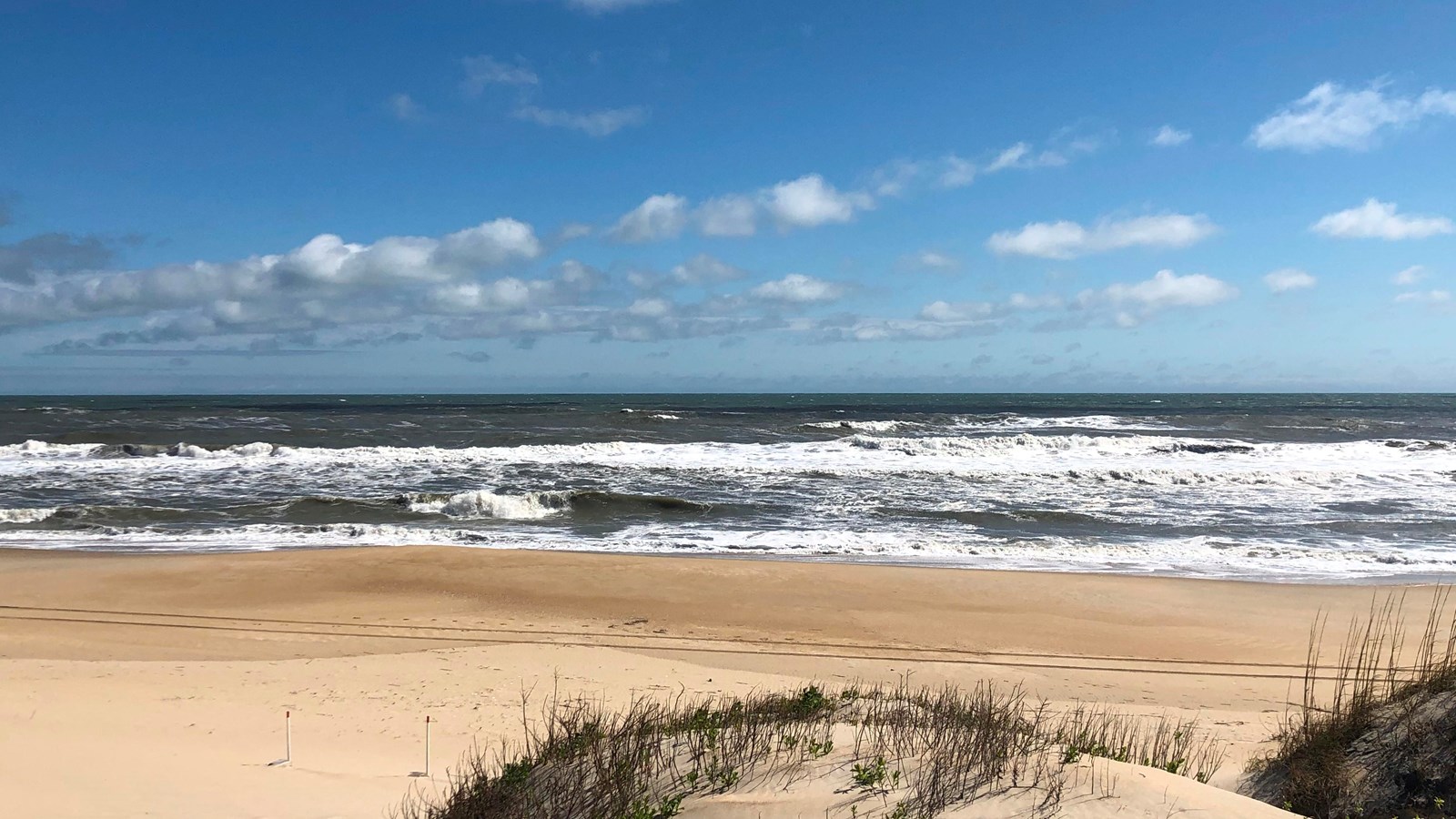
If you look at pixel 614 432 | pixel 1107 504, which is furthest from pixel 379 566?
pixel 614 432

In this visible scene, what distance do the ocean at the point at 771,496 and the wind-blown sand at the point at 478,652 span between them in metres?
1.93

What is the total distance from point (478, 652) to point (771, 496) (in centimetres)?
1297

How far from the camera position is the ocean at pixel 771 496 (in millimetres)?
15195

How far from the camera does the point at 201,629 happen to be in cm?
1005

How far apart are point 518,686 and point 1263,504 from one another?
19162 millimetres

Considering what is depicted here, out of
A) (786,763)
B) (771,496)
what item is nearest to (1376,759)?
(786,763)

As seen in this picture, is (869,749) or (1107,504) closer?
(869,749)

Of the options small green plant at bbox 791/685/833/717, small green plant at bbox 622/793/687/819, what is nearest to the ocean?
small green plant at bbox 791/685/833/717

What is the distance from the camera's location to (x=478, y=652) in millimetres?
8906

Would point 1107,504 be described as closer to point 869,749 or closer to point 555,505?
point 555,505

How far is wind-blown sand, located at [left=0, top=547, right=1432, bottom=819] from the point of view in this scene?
203 inches

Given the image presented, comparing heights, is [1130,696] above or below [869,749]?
below

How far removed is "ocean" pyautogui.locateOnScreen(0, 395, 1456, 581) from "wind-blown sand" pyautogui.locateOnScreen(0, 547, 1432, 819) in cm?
193

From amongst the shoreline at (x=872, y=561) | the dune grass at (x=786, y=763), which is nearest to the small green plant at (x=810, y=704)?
the dune grass at (x=786, y=763)
